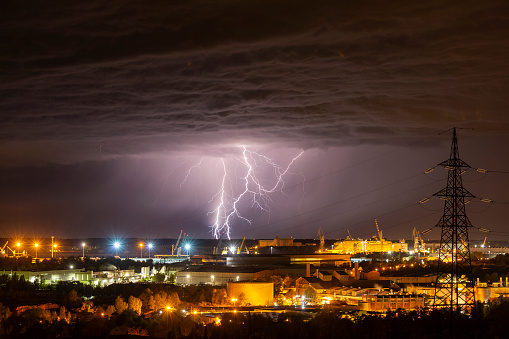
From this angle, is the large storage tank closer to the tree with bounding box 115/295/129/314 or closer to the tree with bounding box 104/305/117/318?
the tree with bounding box 115/295/129/314

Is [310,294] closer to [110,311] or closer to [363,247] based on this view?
[110,311]

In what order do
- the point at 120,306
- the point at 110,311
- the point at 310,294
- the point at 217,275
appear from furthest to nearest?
the point at 217,275, the point at 310,294, the point at 120,306, the point at 110,311

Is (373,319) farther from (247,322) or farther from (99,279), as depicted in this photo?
(99,279)

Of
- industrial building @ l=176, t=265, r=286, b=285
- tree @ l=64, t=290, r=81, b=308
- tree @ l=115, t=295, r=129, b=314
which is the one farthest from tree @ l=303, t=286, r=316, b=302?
tree @ l=64, t=290, r=81, b=308

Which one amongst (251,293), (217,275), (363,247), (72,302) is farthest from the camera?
(363,247)

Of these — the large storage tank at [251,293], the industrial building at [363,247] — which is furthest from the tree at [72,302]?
the industrial building at [363,247]

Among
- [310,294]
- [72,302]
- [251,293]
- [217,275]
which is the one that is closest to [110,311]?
[72,302]

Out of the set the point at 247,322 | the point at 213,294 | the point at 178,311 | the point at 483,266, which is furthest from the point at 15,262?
the point at 483,266

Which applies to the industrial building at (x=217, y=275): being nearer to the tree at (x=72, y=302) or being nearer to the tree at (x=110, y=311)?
the tree at (x=72, y=302)
